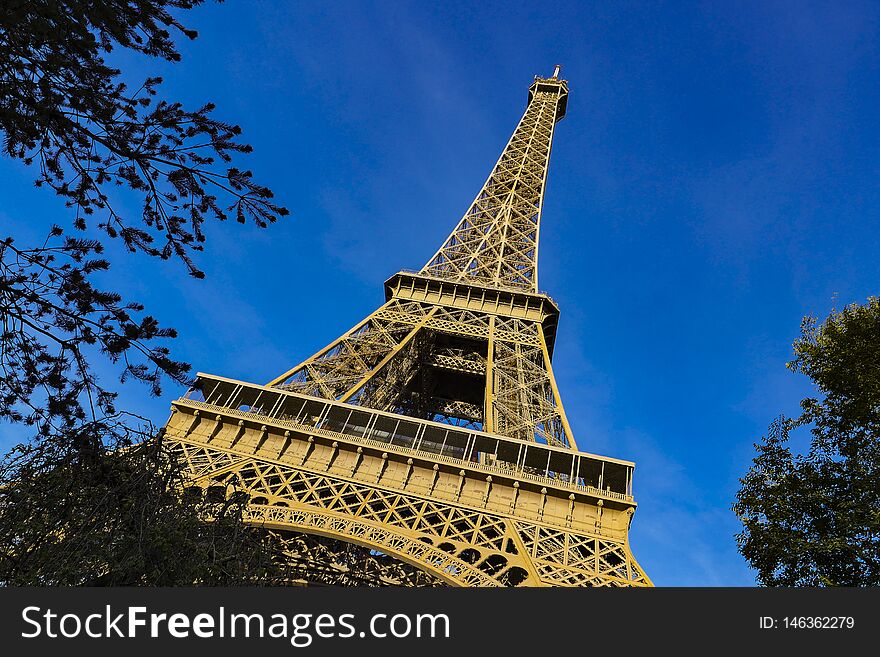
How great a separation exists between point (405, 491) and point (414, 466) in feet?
3.34

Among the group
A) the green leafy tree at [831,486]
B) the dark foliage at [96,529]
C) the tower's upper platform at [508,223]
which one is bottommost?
the dark foliage at [96,529]

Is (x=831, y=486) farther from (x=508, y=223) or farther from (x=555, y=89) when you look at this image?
(x=555, y=89)

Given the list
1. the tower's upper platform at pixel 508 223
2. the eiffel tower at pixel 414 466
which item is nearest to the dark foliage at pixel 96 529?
the eiffel tower at pixel 414 466

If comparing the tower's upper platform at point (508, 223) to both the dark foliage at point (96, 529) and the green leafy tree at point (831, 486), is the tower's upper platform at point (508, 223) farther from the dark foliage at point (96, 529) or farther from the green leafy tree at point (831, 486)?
the dark foliage at point (96, 529)

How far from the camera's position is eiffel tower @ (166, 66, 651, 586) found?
17.5 m

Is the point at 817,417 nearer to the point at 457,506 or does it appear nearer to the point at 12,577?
the point at 457,506

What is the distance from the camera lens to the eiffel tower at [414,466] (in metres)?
17.5

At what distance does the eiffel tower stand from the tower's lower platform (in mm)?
51

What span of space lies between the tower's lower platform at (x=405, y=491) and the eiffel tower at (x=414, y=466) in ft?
0.17

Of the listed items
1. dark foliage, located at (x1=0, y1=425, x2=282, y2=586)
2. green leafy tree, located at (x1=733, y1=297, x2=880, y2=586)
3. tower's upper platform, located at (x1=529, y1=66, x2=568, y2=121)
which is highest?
tower's upper platform, located at (x1=529, y1=66, x2=568, y2=121)

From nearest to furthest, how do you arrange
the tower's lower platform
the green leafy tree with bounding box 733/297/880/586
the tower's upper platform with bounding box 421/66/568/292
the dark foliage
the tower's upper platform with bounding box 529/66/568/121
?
the dark foliage < the green leafy tree with bounding box 733/297/880/586 < the tower's lower platform < the tower's upper platform with bounding box 421/66/568/292 < the tower's upper platform with bounding box 529/66/568/121

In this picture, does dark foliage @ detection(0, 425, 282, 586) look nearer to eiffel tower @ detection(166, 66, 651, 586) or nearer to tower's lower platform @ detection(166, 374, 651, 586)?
eiffel tower @ detection(166, 66, 651, 586)

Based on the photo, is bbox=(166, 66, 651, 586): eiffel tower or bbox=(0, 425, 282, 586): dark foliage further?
bbox=(166, 66, 651, 586): eiffel tower

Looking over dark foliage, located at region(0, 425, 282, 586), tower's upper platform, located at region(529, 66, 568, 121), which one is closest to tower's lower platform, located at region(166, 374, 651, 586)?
dark foliage, located at region(0, 425, 282, 586)
